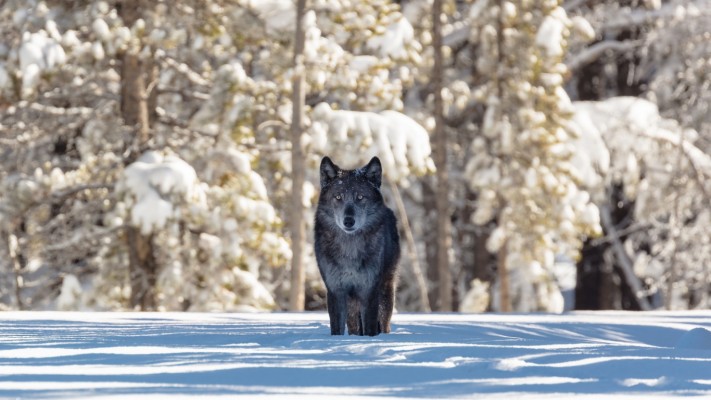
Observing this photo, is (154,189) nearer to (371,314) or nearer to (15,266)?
(15,266)

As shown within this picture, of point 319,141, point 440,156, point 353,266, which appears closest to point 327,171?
point 353,266

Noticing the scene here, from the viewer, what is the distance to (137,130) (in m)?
21.7

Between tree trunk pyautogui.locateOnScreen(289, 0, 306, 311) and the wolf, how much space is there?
11.7 m

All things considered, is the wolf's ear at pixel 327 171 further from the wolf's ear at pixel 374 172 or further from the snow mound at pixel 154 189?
the snow mound at pixel 154 189

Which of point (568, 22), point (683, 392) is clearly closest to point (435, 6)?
point (568, 22)

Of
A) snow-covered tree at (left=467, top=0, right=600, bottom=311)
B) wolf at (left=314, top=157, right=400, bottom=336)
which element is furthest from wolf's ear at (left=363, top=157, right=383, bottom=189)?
snow-covered tree at (left=467, top=0, right=600, bottom=311)

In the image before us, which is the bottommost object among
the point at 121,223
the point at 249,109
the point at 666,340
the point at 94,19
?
the point at 666,340

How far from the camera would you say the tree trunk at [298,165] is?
21328mm

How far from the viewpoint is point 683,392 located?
614cm

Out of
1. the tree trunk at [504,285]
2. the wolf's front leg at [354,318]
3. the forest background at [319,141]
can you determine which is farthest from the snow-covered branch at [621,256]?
the wolf's front leg at [354,318]

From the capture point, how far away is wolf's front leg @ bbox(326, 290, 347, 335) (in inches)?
367

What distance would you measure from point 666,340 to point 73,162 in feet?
49.2

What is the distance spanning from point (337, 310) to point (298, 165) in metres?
12.1

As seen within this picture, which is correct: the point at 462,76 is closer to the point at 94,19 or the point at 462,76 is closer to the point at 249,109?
the point at 249,109
